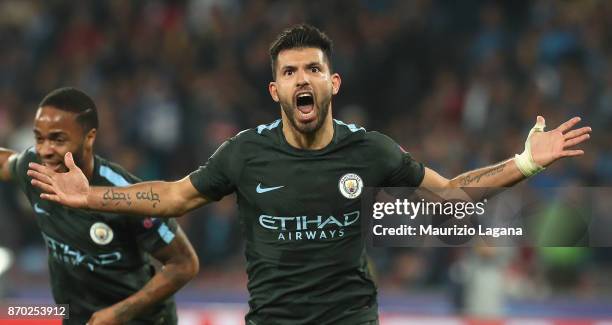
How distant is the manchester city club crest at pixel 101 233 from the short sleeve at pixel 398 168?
4.92ft

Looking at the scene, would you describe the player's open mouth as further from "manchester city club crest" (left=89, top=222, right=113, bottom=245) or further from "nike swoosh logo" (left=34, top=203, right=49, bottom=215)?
"nike swoosh logo" (left=34, top=203, right=49, bottom=215)

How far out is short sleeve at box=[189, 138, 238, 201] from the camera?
489 cm

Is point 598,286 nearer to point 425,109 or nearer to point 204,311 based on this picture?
point 425,109

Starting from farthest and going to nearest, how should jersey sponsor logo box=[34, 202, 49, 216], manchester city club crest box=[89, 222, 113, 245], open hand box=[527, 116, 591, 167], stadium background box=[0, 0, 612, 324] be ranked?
stadium background box=[0, 0, 612, 324] → jersey sponsor logo box=[34, 202, 49, 216] → manchester city club crest box=[89, 222, 113, 245] → open hand box=[527, 116, 591, 167]

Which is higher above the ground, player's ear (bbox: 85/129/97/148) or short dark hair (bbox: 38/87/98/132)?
short dark hair (bbox: 38/87/98/132)

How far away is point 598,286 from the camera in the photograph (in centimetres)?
985

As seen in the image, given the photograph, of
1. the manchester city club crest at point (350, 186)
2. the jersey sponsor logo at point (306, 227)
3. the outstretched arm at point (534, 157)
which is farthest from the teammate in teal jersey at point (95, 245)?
the outstretched arm at point (534, 157)

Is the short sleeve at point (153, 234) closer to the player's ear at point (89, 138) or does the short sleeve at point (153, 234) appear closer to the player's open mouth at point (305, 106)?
the player's ear at point (89, 138)

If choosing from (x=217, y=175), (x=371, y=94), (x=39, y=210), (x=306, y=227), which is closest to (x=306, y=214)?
(x=306, y=227)

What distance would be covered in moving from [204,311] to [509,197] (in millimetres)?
3720

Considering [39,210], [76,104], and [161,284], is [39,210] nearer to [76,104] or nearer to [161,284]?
[76,104]

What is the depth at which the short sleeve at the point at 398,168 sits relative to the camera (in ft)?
16.0

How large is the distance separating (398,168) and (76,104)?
68.3 inches

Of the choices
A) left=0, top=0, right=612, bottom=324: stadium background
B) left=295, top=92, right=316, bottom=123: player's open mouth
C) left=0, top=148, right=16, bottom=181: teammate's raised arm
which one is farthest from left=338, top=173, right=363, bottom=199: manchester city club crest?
left=0, top=0, right=612, bottom=324: stadium background
